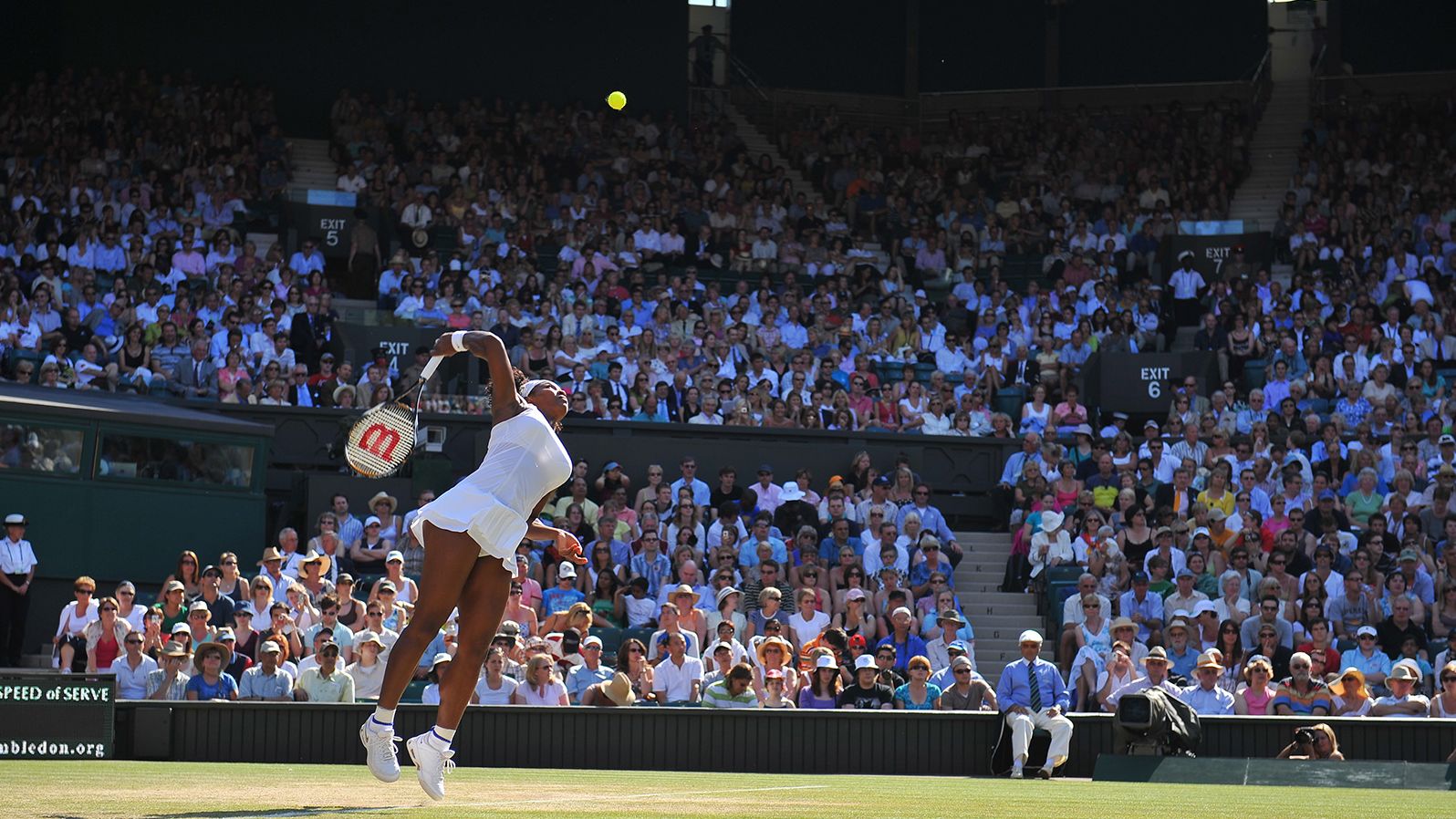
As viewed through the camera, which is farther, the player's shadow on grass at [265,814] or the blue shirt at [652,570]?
the blue shirt at [652,570]

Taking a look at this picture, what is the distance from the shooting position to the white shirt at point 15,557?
15.3m

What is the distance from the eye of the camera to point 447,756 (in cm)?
605

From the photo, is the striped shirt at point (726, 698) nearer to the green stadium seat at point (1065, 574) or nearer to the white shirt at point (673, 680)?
the white shirt at point (673, 680)

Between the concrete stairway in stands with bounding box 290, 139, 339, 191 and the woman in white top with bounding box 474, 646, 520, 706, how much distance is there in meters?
13.6

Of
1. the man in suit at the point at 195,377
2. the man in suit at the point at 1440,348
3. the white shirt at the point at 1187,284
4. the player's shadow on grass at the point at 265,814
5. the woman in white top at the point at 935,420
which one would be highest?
the white shirt at the point at 1187,284

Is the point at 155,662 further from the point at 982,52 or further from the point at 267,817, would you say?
the point at 982,52

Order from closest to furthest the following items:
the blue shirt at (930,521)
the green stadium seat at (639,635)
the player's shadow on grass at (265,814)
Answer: the player's shadow on grass at (265,814) → the green stadium seat at (639,635) → the blue shirt at (930,521)

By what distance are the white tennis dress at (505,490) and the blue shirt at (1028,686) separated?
6.67 m

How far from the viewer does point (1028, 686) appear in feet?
41.0

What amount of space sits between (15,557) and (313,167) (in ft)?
37.8

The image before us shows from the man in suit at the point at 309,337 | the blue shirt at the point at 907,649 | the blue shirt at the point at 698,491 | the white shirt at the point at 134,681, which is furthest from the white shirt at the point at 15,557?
the blue shirt at the point at 907,649

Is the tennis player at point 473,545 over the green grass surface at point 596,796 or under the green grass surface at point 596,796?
over

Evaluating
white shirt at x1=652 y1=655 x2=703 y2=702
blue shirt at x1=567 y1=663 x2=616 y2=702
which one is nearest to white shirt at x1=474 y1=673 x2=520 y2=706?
blue shirt at x1=567 y1=663 x2=616 y2=702

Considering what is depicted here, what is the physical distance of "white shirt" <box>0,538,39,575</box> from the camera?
1528 cm
